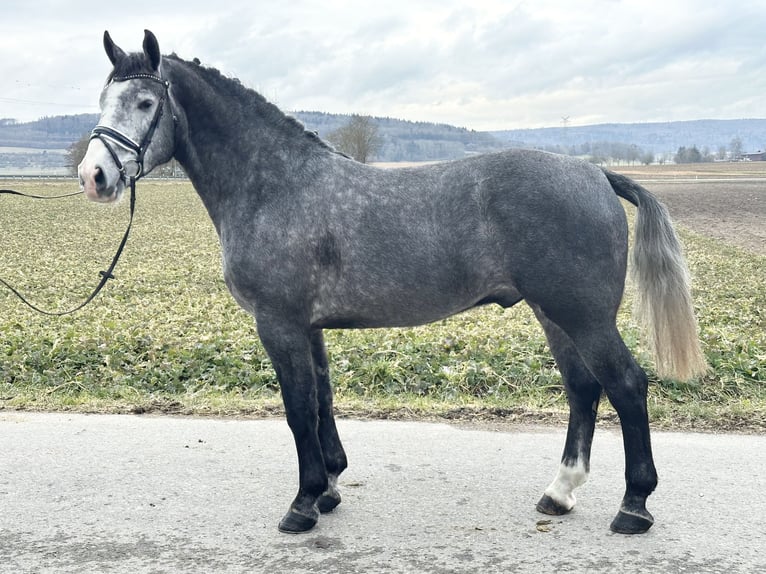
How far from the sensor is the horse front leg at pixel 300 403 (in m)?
4.11

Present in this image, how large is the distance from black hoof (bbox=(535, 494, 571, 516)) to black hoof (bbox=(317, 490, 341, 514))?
3.96ft

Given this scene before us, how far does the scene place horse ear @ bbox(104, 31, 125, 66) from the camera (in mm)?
4102

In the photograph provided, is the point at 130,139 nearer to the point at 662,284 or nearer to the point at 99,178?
the point at 99,178

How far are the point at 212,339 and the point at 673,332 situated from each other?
5.57m

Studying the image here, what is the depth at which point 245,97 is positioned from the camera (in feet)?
14.7

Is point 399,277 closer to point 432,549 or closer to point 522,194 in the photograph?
point 522,194

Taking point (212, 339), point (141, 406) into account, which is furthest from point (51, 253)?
point (141, 406)

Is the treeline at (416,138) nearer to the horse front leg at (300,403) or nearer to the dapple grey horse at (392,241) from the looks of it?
the dapple grey horse at (392,241)

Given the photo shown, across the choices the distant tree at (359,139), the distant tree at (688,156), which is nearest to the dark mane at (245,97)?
the distant tree at (359,139)

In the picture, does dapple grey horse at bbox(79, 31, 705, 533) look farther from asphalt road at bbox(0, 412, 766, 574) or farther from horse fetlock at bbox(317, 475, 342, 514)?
asphalt road at bbox(0, 412, 766, 574)

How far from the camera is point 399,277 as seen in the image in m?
4.12

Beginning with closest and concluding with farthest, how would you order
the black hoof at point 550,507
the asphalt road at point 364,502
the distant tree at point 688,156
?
the asphalt road at point 364,502
the black hoof at point 550,507
the distant tree at point 688,156

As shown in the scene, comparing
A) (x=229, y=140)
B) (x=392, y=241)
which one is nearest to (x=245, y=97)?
(x=229, y=140)

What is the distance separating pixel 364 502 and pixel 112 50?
3001 mm
